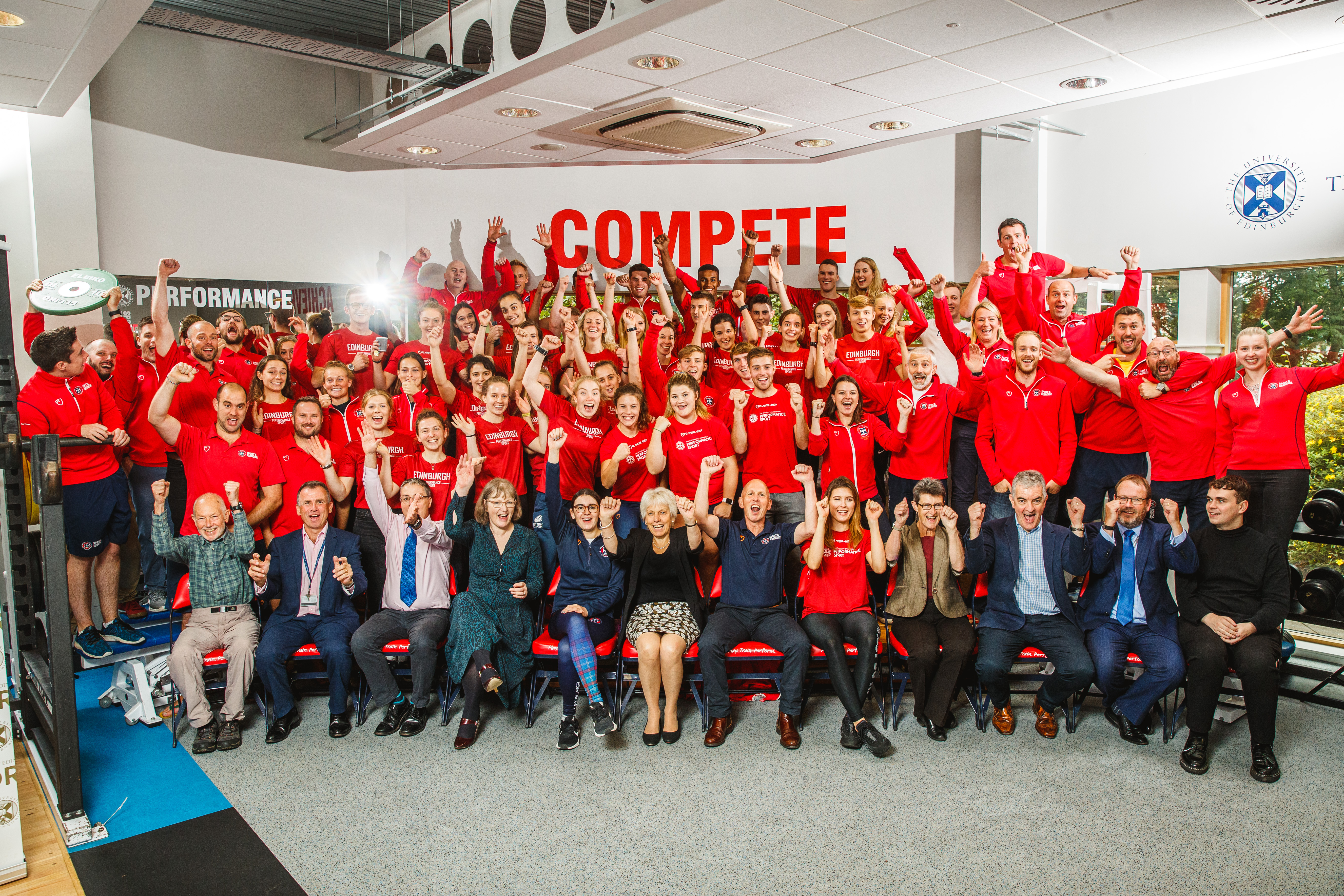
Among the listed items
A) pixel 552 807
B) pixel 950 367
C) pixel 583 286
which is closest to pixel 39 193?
pixel 583 286

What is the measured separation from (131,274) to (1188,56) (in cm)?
783

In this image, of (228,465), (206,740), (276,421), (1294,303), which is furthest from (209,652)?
(1294,303)

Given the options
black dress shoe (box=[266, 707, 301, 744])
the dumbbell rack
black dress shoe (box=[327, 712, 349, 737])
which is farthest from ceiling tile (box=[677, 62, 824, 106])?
black dress shoe (box=[266, 707, 301, 744])

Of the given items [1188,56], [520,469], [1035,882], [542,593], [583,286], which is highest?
[1188,56]

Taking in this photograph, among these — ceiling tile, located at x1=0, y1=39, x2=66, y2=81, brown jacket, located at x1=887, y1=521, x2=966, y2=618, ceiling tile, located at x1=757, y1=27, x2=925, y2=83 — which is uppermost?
ceiling tile, located at x1=0, y1=39, x2=66, y2=81

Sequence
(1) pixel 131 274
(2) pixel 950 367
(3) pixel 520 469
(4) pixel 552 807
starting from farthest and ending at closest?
(2) pixel 950 367 → (1) pixel 131 274 → (3) pixel 520 469 → (4) pixel 552 807

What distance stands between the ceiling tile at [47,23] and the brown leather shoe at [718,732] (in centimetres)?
486

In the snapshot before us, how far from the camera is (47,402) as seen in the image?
179 inches

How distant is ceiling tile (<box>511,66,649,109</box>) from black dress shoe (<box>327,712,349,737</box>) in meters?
3.93

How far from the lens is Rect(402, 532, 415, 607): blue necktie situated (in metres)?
4.29

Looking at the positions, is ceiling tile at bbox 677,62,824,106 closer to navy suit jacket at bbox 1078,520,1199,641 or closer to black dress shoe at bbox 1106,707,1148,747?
navy suit jacket at bbox 1078,520,1199,641

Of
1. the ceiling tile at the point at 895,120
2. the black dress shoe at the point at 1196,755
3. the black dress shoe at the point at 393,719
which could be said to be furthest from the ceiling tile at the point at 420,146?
the black dress shoe at the point at 1196,755

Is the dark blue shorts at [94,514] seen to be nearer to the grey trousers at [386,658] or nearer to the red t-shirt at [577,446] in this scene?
the grey trousers at [386,658]

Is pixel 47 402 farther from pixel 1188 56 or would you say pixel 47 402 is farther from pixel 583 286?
pixel 1188 56
